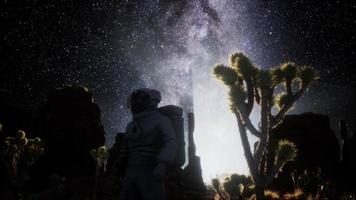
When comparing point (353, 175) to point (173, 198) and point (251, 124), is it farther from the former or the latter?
point (251, 124)

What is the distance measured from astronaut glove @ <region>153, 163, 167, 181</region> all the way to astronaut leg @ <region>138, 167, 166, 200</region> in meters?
0.13

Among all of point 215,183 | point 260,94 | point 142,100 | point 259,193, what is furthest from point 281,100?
point 142,100

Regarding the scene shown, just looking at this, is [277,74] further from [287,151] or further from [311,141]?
[311,141]

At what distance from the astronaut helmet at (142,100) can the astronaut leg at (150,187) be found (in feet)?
2.64

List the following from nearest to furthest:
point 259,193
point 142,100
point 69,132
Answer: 1. point 142,100
2. point 259,193
3. point 69,132

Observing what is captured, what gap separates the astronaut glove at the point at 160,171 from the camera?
331 centimetres

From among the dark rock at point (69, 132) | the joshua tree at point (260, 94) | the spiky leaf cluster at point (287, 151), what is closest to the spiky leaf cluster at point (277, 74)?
the joshua tree at point (260, 94)

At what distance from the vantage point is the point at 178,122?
4051 millimetres

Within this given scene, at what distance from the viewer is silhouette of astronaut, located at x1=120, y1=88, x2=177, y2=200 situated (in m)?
3.45

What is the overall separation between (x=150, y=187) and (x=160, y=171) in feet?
0.89

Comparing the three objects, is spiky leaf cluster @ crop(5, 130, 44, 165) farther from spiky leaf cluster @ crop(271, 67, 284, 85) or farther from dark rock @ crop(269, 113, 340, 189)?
dark rock @ crop(269, 113, 340, 189)

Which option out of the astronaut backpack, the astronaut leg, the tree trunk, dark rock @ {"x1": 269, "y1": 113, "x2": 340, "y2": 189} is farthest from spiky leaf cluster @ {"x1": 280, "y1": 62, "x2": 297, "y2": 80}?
dark rock @ {"x1": 269, "y1": 113, "x2": 340, "y2": 189}

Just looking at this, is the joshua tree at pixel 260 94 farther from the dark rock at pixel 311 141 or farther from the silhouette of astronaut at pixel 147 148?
the dark rock at pixel 311 141

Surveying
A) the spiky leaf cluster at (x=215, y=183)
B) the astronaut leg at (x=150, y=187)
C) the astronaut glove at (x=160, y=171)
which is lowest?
the astronaut leg at (x=150, y=187)
